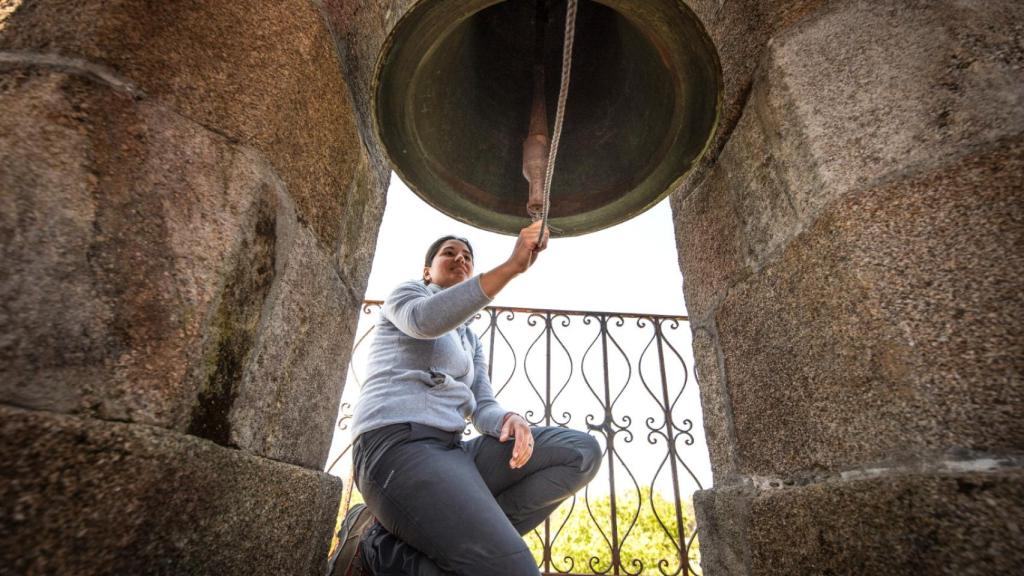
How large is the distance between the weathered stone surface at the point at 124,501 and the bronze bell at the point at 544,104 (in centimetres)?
73

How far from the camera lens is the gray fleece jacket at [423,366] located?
47.3 inches

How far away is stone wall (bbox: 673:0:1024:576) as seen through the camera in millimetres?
746

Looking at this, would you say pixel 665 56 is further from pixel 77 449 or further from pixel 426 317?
pixel 77 449

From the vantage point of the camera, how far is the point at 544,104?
1223mm

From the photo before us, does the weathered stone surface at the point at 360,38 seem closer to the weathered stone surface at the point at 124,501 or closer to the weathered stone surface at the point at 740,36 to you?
the weathered stone surface at the point at 124,501

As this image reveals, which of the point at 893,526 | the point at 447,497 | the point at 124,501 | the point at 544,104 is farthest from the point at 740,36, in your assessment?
the point at 124,501

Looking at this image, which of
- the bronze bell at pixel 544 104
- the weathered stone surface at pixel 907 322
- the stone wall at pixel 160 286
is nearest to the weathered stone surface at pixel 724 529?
the weathered stone surface at pixel 907 322

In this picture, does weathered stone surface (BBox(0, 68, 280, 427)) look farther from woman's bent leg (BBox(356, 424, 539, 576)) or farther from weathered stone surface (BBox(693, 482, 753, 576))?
weathered stone surface (BBox(693, 482, 753, 576))

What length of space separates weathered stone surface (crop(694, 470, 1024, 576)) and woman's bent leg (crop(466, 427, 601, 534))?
495 mm

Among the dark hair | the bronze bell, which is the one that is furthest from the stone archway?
the dark hair

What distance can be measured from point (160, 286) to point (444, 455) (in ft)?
2.41

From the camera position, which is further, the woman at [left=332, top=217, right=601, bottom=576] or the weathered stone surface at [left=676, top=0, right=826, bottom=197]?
the weathered stone surface at [left=676, top=0, right=826, bottom=197]

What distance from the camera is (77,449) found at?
2.01 ft

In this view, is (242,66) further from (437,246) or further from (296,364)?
(437,246)
